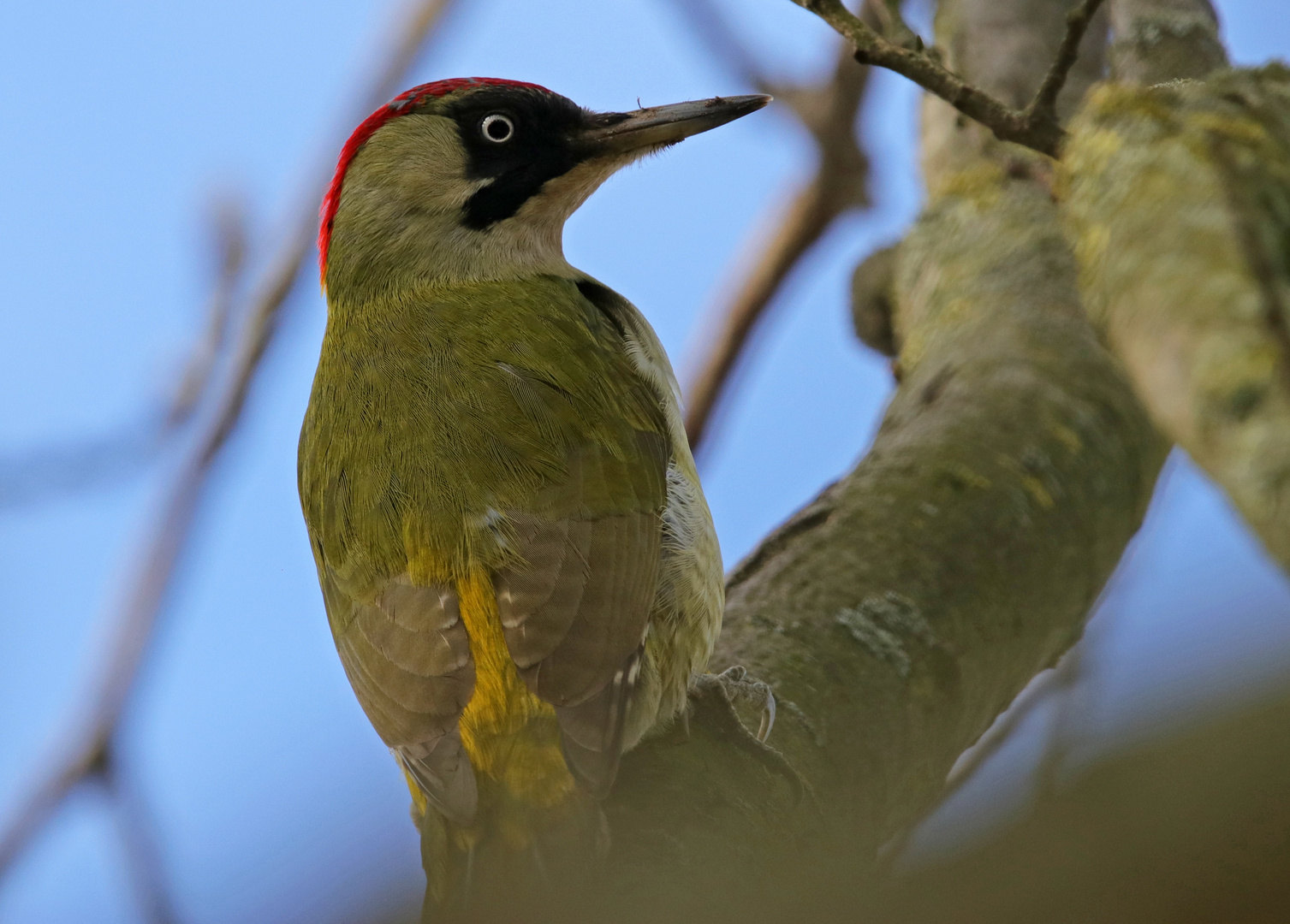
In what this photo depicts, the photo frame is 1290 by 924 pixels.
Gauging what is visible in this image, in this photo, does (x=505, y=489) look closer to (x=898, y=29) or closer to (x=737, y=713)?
(x=737, y=713)

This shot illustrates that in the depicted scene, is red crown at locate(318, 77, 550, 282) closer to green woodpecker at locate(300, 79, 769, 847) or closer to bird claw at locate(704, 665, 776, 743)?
green woodpecker at locate(300, 79, 769, 847)

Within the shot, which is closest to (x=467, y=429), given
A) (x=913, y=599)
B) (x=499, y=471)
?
(x=499, y=471)

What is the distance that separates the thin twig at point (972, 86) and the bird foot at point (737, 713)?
4.44 feet

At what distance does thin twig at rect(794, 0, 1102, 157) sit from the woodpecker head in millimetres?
1707

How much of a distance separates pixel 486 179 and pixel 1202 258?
3288mm

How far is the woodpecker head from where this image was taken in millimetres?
4340

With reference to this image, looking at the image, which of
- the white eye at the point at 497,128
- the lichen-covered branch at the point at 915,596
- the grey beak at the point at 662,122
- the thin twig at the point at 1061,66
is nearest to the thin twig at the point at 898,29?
the thin twig at the point at 1061,66

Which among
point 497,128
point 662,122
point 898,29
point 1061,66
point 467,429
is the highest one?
point 497,128

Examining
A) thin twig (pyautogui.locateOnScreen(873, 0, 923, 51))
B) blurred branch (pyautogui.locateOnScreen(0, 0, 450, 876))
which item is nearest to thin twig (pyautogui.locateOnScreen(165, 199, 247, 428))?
blurred branch (pyautogui.locateOnScreen(0, 0, 450, 876))

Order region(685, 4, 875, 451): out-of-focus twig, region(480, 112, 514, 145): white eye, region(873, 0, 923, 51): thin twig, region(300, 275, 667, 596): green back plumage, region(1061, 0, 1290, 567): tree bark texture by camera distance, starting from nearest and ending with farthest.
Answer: region(1061, 0, 1290, 567): tree bark texture
region(873, 0, 923, 51): thin twig
region(300, 275, 667, 596): green back plumage
region(480, 112, 514, 145): white eye
region(685, 4, 875, 451): out-of-focus twig

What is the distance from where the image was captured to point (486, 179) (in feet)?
14.5

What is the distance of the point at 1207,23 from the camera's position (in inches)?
121

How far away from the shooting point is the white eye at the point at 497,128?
4.44 m

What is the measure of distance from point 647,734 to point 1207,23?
214 cm
